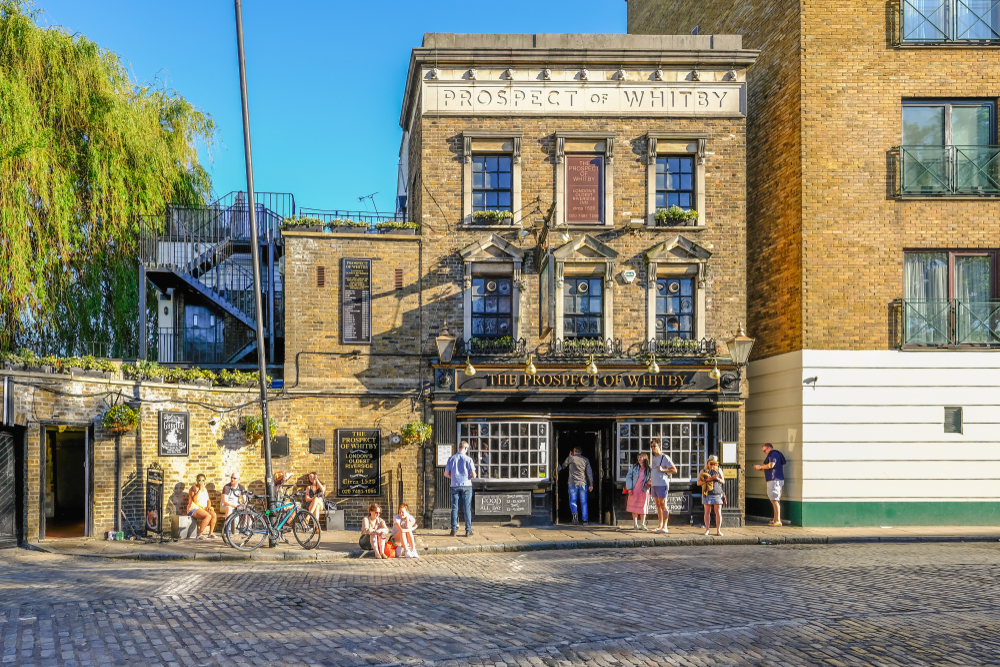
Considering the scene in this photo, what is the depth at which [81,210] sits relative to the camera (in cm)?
1958

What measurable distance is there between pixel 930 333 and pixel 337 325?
1315 cm

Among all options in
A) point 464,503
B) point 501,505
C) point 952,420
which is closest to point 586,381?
point 501,505

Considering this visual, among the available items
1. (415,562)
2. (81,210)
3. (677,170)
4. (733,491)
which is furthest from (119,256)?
(733,491)

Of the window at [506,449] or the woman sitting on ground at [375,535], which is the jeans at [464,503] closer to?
the window at [506,449]

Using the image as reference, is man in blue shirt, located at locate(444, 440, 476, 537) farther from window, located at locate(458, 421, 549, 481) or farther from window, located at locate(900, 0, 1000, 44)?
window, located at locate(900, 0, 1000, 44)

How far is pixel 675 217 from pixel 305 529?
33.9ft

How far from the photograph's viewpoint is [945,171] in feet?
59.9

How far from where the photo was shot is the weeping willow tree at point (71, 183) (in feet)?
55.9

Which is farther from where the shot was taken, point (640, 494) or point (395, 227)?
point (395, 227)

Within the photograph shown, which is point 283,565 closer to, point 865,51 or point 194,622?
point 194,622

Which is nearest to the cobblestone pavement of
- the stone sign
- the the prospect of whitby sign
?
the the prospect of whitby sign

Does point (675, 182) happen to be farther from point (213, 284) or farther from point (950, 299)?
point (213, 284)

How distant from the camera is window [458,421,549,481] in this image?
1816 cm

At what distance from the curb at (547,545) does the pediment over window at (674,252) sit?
6.10 meters
